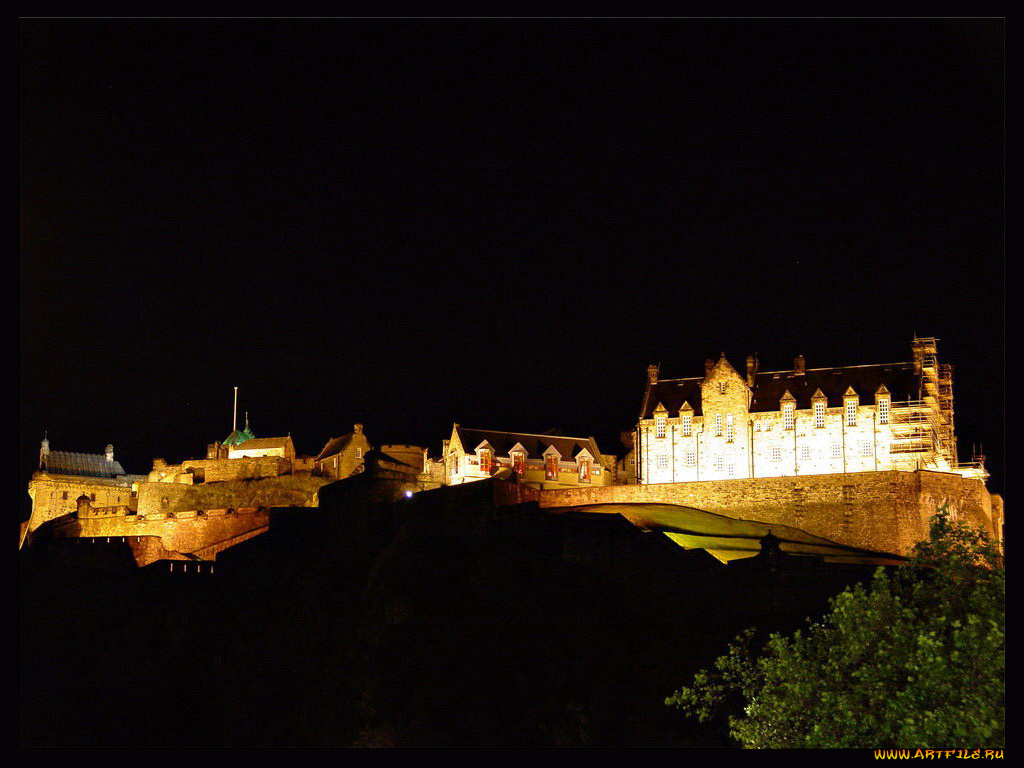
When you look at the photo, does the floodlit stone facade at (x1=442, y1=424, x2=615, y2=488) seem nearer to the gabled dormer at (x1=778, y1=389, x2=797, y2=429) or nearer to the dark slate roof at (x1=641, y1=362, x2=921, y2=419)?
the dark slate roof at (x1=641, y1=362, x2=921, y2=419)

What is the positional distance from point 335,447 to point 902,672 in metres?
56.2

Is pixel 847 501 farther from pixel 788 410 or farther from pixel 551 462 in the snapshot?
pixel 551 462

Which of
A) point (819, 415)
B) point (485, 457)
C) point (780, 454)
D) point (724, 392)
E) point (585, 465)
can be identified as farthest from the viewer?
point (585, 465)

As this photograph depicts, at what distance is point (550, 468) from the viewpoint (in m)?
A: 76.9

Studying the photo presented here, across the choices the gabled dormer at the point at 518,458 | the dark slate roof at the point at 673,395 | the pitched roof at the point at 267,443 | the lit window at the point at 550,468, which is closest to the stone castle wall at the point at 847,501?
the dark slate roof at the point at 673,395

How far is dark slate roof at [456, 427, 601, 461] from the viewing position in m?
76.8

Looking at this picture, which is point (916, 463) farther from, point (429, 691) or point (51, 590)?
point (51, 590)

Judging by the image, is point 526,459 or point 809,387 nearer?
point 809,387

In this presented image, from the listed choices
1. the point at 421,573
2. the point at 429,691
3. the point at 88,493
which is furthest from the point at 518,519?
the point at 88,493

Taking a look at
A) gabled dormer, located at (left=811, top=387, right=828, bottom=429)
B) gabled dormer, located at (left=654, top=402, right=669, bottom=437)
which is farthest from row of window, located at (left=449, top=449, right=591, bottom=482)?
gabled dormer, located at (left=811, top=387, right=828, bottom=429)

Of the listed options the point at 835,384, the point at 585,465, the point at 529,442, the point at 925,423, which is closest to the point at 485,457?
the point at 529,442

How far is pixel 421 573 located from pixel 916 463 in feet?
81.1

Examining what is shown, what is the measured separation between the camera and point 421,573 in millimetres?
56156

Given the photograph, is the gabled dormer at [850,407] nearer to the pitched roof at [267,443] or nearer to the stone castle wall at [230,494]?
the stone castle wall at [230,494]
